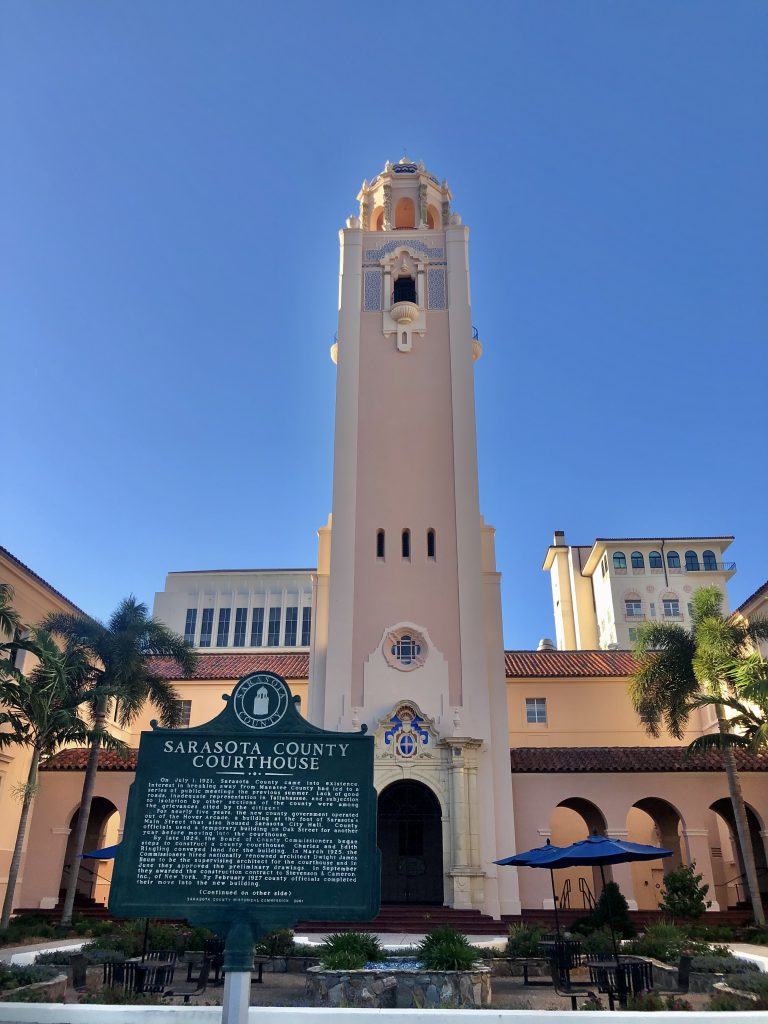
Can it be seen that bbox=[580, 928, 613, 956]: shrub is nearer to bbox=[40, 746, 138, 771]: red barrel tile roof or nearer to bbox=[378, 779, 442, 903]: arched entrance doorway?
bbox=[378, 779, 442, 903]: arched entrance doorway

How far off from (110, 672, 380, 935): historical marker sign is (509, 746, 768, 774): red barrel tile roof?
891 inches

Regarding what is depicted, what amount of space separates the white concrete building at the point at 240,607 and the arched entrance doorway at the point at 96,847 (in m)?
32.5

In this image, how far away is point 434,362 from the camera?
106 ft

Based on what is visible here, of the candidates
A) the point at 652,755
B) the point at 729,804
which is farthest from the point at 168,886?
the point at 729,804

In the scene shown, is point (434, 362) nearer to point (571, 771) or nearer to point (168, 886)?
point (571, 771)

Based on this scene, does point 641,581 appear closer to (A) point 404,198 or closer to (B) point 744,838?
(A) point 404,198

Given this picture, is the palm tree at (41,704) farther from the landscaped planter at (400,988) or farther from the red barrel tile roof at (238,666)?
the red barrel tile roof at (238,666)

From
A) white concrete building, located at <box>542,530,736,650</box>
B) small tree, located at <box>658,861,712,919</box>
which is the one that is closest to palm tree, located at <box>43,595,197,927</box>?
small tree, located at <box>658,861,712,919</box>

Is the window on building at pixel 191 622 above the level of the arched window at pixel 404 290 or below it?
below

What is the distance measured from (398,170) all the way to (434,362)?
35.9ft

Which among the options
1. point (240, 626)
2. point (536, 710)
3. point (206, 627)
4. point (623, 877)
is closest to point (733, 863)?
point (623, 877)

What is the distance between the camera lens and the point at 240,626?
6794 cm

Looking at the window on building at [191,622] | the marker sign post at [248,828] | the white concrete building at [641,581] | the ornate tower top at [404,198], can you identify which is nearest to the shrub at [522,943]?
the marker sign post at [248,828]

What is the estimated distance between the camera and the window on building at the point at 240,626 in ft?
221
